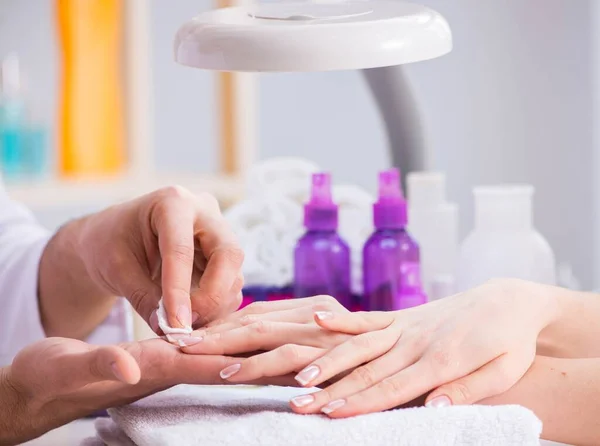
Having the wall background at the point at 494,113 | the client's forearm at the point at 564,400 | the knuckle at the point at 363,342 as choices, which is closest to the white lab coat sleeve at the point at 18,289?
the knuckle at the point at 363,342

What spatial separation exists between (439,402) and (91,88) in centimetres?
156

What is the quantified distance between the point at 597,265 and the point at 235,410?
2.29 m

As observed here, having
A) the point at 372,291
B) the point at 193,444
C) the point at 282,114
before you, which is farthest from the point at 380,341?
the point at 282,114

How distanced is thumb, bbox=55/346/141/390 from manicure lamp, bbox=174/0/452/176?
279 millimetres

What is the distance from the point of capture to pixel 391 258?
53.8 inches

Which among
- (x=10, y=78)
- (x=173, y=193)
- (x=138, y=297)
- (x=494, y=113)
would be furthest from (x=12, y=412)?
(x=494, y=113)

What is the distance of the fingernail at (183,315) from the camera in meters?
0.96

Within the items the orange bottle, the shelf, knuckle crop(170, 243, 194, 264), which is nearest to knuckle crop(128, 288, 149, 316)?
knuckle crop(170, 243, 194, 264)

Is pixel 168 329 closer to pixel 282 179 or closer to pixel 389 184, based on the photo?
pixel 389 184

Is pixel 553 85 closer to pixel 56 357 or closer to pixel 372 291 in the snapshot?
pixel 372 291

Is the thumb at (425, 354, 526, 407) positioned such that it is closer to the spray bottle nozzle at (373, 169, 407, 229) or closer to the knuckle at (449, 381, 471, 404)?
the knuckle at (449, 381, 471, 404)

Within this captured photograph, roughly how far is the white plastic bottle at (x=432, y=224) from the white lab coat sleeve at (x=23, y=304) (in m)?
0.48

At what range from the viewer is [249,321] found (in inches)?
39.4

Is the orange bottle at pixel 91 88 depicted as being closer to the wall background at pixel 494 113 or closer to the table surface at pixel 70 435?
the wall background at pixel 494 113
